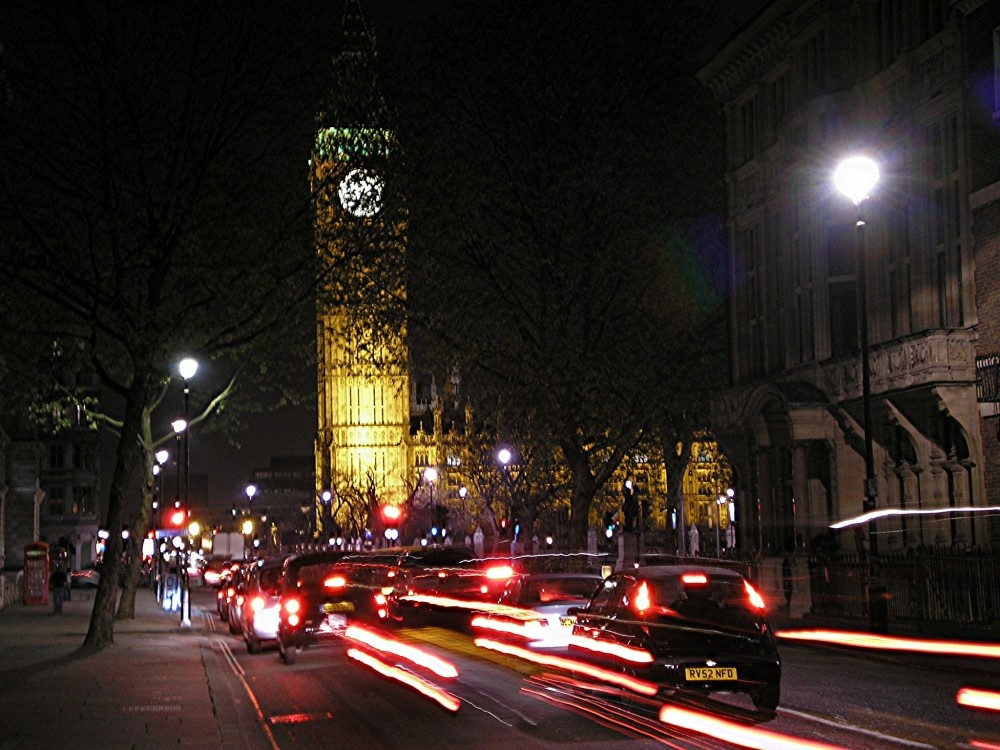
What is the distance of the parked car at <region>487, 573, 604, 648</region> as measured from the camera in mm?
20484

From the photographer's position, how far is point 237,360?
41062 mm

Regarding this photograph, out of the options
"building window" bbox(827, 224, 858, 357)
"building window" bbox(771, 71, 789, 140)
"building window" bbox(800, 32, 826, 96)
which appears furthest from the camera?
"building window" bbox(771, 71, 789, 140)

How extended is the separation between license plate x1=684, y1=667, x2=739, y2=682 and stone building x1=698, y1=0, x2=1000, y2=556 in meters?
16.5

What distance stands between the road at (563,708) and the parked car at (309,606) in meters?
0.72

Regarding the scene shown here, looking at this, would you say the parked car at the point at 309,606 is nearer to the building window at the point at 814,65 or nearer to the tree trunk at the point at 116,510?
the tree trunk at the point at 116,510

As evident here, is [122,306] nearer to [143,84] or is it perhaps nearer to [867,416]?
[143,84]

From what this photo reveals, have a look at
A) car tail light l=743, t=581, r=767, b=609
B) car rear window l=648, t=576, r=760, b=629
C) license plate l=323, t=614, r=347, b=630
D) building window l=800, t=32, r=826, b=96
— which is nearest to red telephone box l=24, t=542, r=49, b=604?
building window l=800, t=32, r=826, b=96

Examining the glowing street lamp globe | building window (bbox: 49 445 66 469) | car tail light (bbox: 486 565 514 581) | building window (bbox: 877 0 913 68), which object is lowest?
car tail light (bbox: 486 565 514 581)

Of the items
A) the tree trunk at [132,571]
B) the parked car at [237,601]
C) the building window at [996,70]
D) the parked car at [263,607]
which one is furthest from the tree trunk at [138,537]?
the building window at [996,70]

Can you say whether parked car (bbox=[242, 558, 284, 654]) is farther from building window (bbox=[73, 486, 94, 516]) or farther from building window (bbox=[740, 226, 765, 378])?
building window (bbox=[73, 486, 94, 516])

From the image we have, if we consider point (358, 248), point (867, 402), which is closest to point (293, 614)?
point (358, 248)

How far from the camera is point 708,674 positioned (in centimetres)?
1474

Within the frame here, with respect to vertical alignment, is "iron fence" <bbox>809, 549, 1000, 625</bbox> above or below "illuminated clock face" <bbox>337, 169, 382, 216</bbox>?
below

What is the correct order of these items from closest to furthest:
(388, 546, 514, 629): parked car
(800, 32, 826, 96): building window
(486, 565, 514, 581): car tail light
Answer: (388, 546, 514, 629): parked car
(486, 565, 514, 581): car tail light
(800, 32, 826, 96): building window
